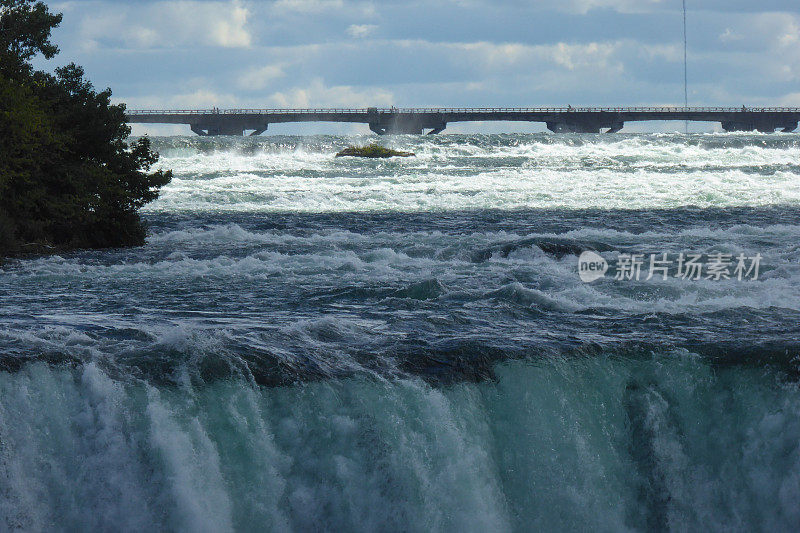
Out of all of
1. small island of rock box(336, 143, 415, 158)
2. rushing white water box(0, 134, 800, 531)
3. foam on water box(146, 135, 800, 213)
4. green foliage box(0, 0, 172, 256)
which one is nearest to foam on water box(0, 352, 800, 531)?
rushing white water box(0, 134, 800, 531)

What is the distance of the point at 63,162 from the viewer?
2602 cm

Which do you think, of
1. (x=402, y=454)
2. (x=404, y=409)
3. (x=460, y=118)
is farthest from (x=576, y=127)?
(x=402, y=454)

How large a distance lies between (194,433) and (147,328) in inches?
141

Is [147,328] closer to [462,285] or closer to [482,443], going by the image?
[482,443]

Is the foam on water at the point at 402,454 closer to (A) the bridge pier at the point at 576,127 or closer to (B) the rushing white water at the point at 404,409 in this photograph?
(B) the rushing white water at the point at 404,409

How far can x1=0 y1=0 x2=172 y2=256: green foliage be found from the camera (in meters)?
24.3

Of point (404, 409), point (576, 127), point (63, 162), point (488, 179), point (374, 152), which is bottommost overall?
point (488, 179)

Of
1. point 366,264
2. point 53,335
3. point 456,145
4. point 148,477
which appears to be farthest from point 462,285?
point 456,145

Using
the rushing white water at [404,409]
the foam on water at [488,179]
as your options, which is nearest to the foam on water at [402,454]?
the rushing white water at [404,409]

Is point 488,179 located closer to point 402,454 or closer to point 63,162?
point 63,162

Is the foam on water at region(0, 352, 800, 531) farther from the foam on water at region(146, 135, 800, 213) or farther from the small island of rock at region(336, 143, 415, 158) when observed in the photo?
the small island of rock at region(336, 143, 415, 158)

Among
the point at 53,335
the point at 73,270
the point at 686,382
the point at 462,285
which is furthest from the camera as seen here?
the point at 73,270

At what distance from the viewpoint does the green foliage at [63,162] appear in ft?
79.8

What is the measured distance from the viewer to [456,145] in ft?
293
